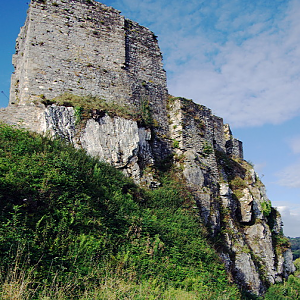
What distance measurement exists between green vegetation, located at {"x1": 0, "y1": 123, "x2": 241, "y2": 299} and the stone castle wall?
4114mm

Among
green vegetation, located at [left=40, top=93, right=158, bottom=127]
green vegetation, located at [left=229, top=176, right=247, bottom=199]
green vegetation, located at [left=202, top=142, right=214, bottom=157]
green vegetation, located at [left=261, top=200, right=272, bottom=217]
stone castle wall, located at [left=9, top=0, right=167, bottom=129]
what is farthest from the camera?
green vegetation, located at [left=261, top=200, right=272, bottom=217]

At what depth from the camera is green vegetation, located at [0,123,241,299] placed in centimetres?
539

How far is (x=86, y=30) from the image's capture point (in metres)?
14.2

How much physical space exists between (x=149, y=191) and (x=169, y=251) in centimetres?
330

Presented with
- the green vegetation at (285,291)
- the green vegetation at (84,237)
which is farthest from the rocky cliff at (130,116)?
the green vegetation at (84,237)

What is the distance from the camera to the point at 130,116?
1308 cm

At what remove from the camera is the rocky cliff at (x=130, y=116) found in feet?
39.4

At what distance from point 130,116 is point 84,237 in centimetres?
724

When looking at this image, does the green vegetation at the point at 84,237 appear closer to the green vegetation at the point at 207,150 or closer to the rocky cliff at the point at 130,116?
the rocky cliff at the point at 130,116

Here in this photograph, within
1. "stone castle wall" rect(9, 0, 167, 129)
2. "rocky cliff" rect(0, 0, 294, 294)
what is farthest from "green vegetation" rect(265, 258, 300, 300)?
"stone castle wall" rect(9, 0, 167, 129)

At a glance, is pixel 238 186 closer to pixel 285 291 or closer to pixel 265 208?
pixel 265 208

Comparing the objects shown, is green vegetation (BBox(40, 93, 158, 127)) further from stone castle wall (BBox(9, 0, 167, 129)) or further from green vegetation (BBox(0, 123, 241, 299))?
green vegetation (BBox(0, 123, 241, 299))

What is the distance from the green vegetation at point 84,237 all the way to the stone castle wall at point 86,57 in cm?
411

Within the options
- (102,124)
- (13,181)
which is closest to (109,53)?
(102,124)
